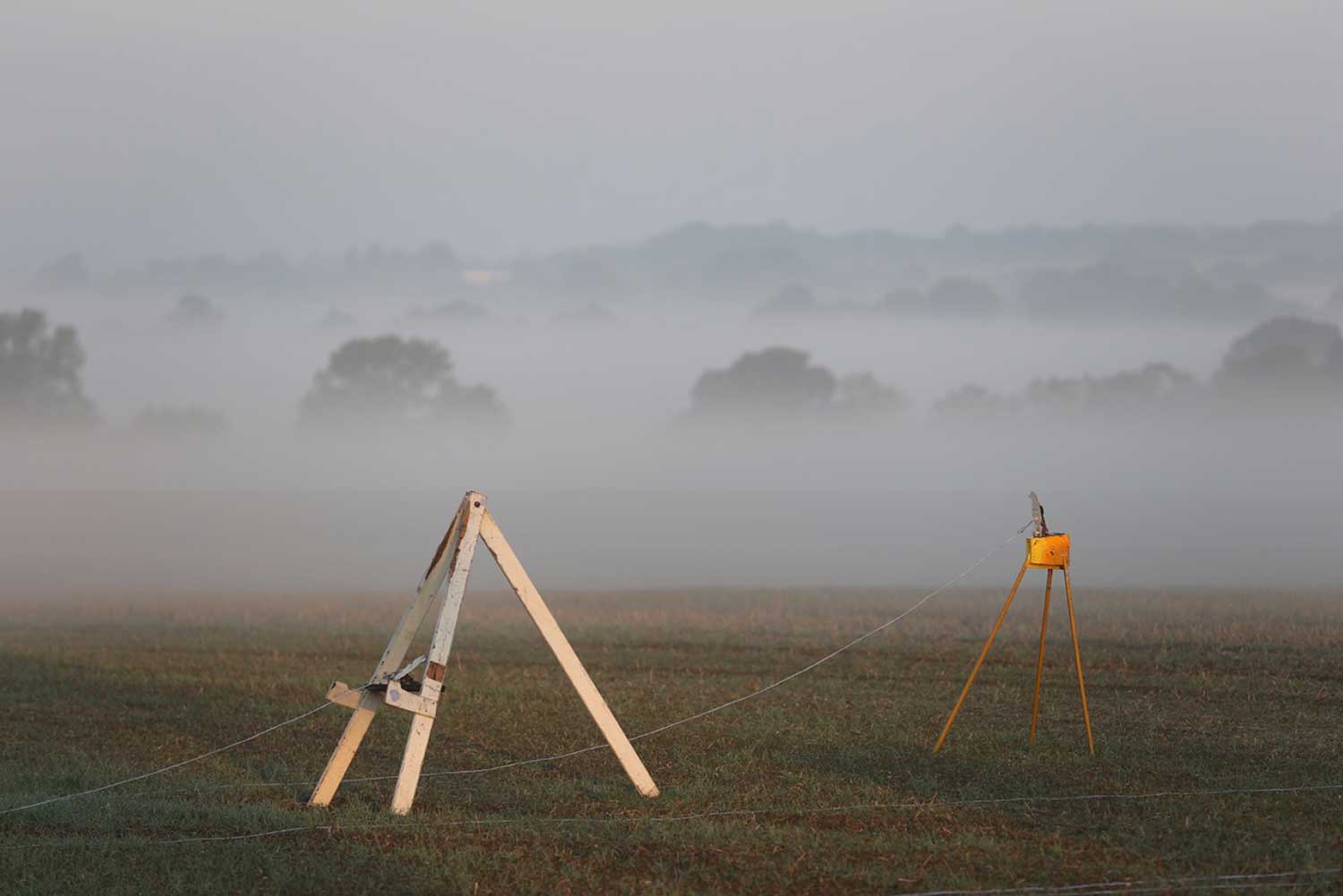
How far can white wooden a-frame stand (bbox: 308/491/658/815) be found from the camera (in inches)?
413

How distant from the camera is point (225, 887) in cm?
934

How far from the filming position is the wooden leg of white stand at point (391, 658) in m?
10.9

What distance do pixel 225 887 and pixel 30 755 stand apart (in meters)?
6.01

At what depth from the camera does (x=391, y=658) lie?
11.0 meters

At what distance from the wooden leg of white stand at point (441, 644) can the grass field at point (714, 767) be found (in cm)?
32

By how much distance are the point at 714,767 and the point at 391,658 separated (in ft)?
11.2

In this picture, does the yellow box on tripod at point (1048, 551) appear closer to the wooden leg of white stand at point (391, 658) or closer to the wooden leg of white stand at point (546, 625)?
the wooden leg of white stand at point (546, 625)

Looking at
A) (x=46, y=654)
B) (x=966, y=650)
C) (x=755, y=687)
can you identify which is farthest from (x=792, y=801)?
(x=46, y=654)

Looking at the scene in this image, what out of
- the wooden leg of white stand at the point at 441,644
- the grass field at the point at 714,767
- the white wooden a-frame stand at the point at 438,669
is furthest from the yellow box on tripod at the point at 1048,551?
the wooden leg of white stand at the point at 441,644

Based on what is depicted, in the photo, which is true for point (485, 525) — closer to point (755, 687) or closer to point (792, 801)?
point (792, 801)

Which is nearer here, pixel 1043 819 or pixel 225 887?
pixel 225 887

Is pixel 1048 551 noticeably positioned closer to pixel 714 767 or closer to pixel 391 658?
pixel 714 767

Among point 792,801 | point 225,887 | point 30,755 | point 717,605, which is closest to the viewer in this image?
point 225,887

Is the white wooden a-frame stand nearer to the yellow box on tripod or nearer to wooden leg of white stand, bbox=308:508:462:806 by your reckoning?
wooden leg of white stand, bbox=308:508:462:806
